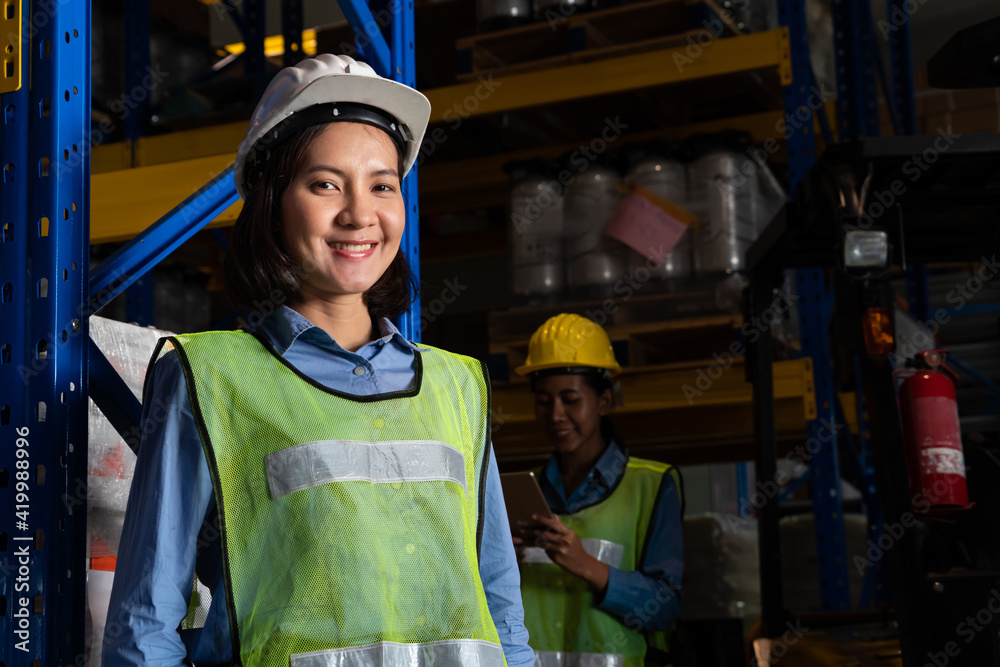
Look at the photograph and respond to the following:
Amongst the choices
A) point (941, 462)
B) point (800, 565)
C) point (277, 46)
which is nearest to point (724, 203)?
point (941, 462)

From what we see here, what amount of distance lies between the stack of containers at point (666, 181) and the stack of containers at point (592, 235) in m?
0.10

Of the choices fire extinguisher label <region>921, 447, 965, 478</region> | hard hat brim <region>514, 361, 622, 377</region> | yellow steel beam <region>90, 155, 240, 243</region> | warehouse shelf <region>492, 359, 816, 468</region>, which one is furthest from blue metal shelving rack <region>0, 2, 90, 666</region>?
warehouse shelf <region>492, 359, 816, 468</region>

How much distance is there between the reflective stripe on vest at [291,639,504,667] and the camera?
1.57 metres

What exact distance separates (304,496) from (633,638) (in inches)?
96.2

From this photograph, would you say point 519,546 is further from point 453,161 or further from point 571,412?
point 453,161

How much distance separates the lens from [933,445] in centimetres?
305

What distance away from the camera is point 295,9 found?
22.3 feet

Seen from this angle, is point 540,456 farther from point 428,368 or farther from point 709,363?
point 428,368

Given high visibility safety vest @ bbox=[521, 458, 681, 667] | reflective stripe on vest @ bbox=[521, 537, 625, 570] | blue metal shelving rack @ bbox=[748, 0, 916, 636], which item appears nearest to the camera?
high visibility safety vest @ bbox=[521, 458, 681, 667]

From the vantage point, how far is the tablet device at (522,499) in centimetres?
348

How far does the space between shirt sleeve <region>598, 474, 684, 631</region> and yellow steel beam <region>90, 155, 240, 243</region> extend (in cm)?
212

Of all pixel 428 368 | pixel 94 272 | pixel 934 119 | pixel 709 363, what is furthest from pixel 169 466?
pixel 934 119

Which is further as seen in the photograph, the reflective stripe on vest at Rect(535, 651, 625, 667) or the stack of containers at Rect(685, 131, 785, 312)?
the stack of containers at Rect(685, 131, 785, 312)

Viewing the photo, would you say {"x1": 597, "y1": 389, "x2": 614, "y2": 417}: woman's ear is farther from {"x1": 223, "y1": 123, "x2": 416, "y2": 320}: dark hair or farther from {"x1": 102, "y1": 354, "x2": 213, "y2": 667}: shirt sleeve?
{"x1": 102, "y1": 354, "x2": 213, "y2": 667}: shirt sleeve
